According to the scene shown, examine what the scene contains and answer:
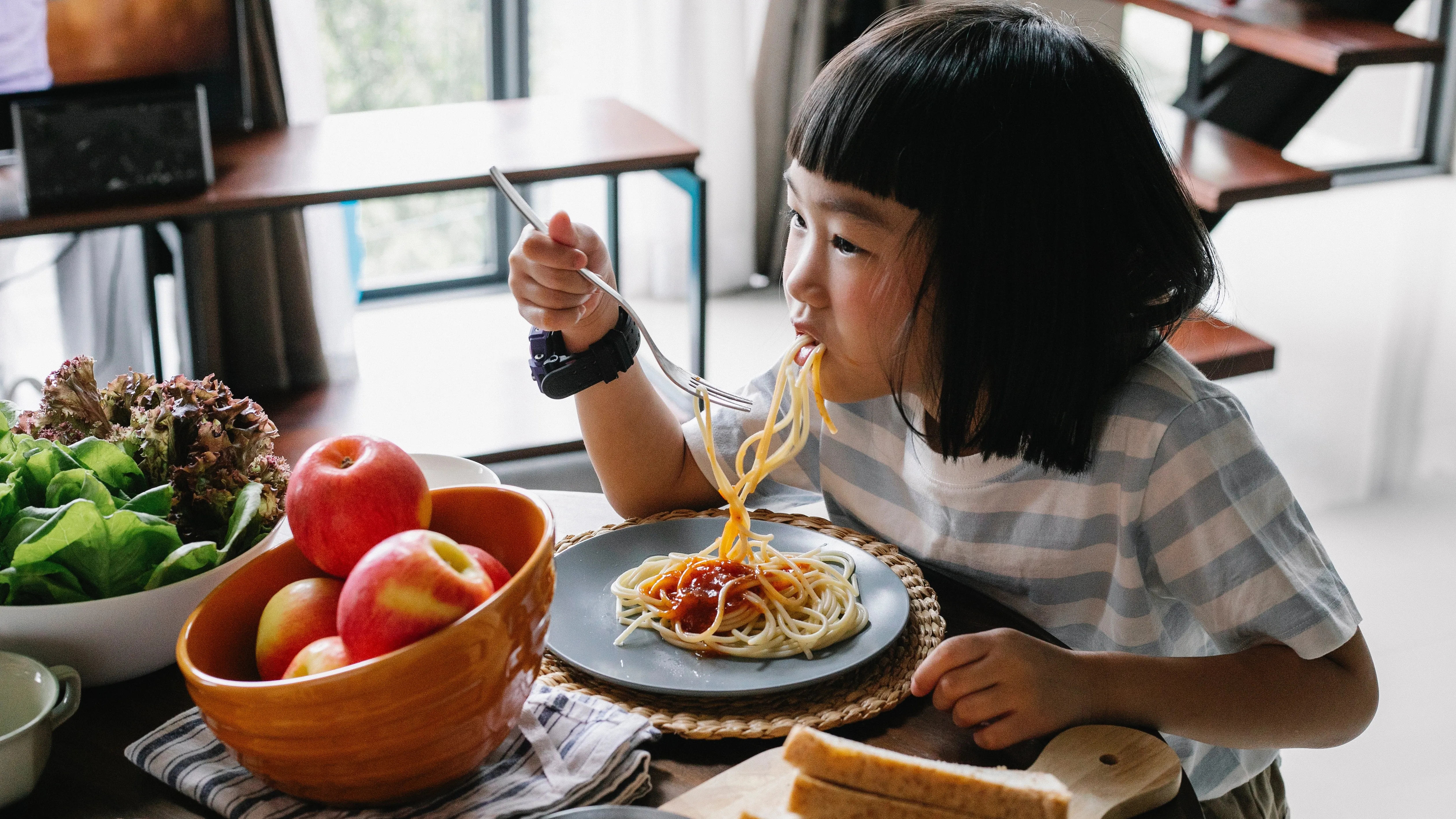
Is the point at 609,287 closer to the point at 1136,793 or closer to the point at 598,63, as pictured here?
the point at 1136,793

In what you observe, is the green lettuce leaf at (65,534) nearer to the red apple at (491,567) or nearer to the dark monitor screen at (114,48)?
the red apple at (491,567)

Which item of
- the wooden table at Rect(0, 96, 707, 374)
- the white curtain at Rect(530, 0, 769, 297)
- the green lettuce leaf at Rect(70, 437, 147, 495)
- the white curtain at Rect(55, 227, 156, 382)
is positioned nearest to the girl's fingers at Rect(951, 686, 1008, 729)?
the green lettuce leaf at Rect(70, 437, 147, 495)

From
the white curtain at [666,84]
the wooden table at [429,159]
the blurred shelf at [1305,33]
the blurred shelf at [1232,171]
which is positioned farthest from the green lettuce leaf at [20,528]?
the white curtain at [666,84]

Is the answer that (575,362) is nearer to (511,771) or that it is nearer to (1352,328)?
(511,771)

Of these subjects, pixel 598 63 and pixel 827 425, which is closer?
pixel 827 425

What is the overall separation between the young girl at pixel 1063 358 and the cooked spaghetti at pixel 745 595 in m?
0.12

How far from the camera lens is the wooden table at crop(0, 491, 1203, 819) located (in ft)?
2.87

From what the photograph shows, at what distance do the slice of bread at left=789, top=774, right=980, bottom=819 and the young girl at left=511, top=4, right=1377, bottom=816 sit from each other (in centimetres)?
17

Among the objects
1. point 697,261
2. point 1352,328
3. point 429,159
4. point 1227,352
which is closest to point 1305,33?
point 1227,352

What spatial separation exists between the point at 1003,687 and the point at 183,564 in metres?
0.61

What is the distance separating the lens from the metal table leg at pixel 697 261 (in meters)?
2.81

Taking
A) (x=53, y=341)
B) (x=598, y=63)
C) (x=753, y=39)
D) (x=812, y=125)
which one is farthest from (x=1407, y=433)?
(x=53, y=341)

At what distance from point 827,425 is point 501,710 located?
563 mm

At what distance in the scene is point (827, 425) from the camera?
131 cm
